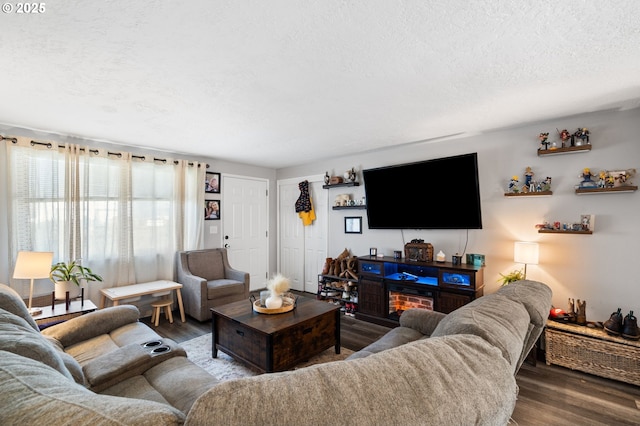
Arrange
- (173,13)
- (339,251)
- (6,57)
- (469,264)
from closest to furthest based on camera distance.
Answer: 1. (173,13)
2. (6,57)
3. (469,264)
4. (339,251)

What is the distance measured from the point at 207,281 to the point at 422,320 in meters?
3.06

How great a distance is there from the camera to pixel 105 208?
376 cm

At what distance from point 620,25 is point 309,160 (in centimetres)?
402

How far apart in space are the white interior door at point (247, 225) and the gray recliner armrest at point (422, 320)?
3.60 meters

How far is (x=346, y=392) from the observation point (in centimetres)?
57

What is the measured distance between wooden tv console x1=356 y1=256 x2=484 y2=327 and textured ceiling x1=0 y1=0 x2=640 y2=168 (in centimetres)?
169

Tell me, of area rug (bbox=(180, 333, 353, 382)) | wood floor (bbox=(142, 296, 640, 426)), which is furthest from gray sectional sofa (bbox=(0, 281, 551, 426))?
area rug (bbox=(180, 333, 353, 382))

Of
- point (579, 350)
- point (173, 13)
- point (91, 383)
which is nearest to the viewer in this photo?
point (173, 13)

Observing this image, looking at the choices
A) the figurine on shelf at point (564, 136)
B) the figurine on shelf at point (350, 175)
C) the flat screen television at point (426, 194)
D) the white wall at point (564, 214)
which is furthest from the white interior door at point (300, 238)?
the figurine on shelf at point (564, 136)

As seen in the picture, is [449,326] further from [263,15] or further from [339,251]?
[339,251]

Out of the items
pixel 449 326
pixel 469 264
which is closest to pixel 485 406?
pixel 449 326

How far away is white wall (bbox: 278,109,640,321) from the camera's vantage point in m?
2.71
